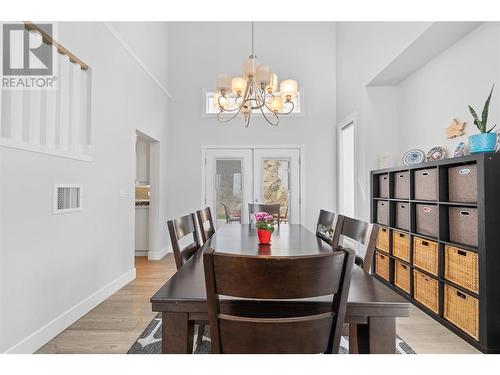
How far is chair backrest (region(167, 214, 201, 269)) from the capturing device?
168 centimetres

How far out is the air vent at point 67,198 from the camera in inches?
94.2

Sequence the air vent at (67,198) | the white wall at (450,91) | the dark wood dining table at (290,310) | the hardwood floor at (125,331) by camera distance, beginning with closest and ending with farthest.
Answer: the dark wood dining table at (290,310), the hardwood floor at (125,331), the air vent at (67,198), the white wall at (450,91)

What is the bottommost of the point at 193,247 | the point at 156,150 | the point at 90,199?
the point at 193,247

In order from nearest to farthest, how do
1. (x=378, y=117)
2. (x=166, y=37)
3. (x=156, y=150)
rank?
(x=378, y=117) < (x=156, y=150) < (x=166, y=37)

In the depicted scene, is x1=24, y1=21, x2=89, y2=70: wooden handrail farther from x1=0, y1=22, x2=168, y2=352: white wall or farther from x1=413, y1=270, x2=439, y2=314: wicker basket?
x1=413, y1=270, x2=439, y2=314: wicker basket

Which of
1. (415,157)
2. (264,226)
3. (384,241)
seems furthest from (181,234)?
(415,157)

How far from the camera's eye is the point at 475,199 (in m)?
2.21

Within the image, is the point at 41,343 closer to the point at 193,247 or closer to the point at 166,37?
the point at 193,247

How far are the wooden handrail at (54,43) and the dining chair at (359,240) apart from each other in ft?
8.28

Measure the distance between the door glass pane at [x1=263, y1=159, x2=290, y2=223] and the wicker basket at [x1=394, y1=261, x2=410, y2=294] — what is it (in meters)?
2.48

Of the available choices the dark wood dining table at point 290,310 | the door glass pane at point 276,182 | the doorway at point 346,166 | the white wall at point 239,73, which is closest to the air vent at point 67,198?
the dark wood dining table at point 290,310

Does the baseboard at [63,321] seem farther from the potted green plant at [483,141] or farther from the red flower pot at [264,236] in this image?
the potted green plant at [483,141]

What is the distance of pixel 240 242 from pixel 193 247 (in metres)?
0.32
